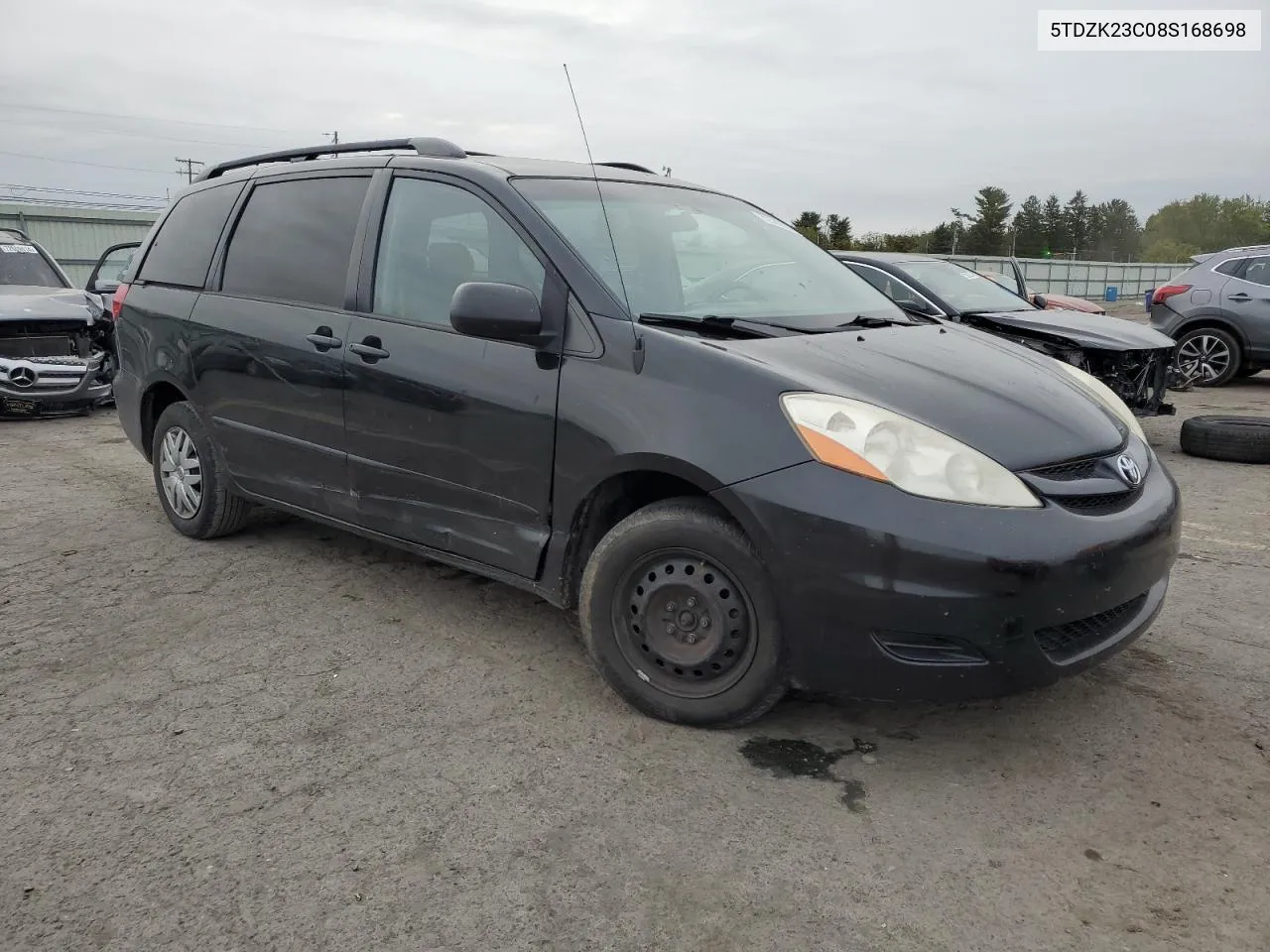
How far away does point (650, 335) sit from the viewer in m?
3.00

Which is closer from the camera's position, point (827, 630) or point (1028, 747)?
point (827, 630)

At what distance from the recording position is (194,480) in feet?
15.7

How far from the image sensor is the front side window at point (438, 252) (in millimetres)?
3395

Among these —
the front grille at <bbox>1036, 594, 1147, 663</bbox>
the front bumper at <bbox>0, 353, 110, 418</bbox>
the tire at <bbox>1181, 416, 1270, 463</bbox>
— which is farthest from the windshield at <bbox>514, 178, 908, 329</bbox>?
the front bumper at <bbox>0, 353, 110, 418</bbox>

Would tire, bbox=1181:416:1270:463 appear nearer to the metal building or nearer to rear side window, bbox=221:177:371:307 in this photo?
rear side window, bbox=221:177:371:307

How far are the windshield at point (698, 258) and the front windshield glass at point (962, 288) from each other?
428 cm

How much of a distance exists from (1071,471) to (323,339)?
2749 millimetres

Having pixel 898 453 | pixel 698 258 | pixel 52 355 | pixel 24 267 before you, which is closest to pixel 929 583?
pixel 898 453

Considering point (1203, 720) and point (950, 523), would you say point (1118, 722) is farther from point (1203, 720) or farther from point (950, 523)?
point (950, 523)

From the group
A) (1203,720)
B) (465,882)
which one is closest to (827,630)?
Result: (465,882)

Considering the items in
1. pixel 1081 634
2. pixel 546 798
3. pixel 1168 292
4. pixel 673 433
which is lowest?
pixel 546 798

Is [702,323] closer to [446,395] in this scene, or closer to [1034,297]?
[446,395]

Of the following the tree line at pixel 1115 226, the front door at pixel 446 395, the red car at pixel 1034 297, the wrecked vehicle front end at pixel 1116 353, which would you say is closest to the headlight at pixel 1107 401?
the front door at pixel 446 395

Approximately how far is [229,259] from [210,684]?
213 centimetres
